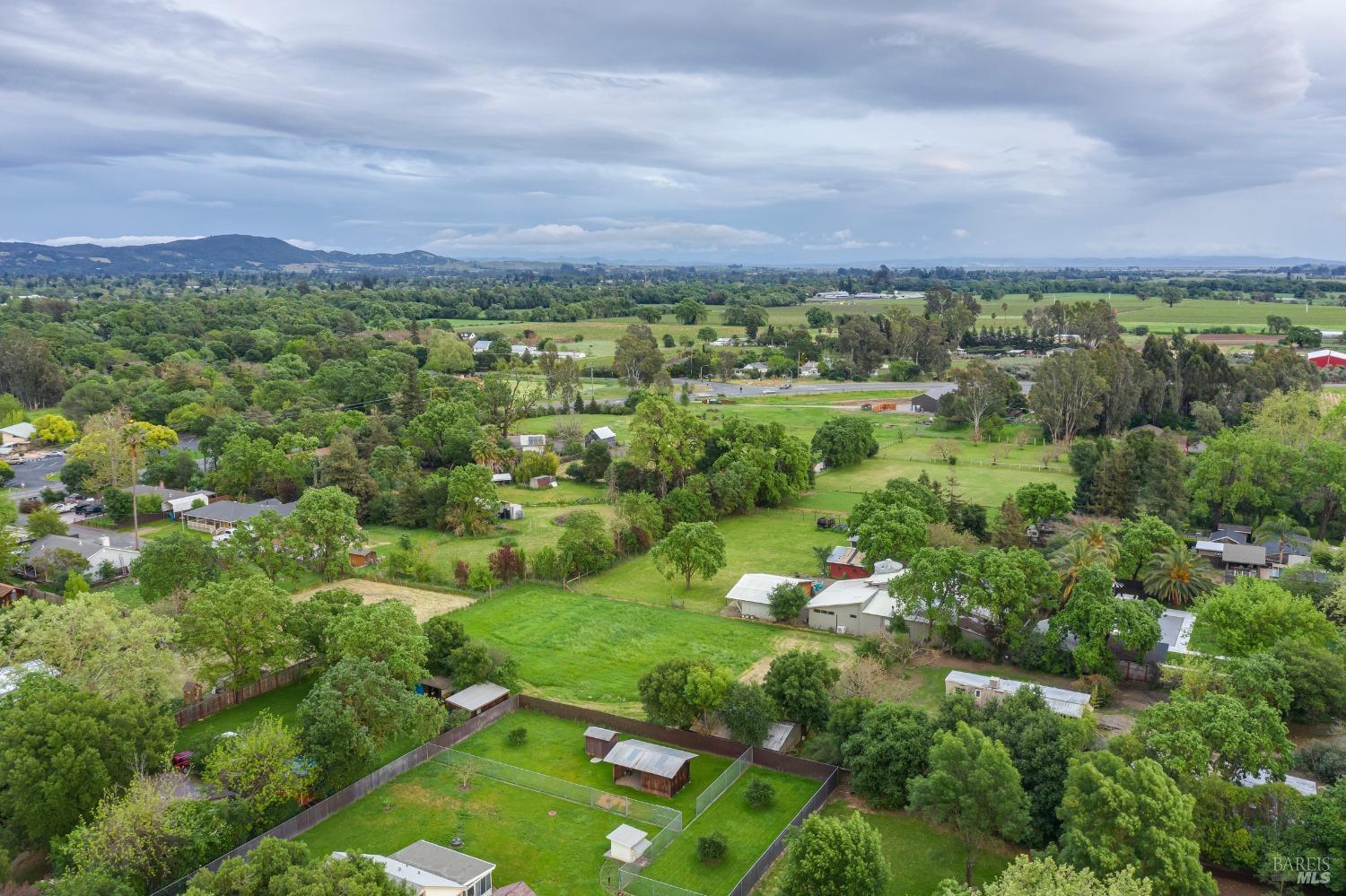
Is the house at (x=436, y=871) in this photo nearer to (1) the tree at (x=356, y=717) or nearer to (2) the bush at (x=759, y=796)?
(1) the tree at (x=356, y=717)

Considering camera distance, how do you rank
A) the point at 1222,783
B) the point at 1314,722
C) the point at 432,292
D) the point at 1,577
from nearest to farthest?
the point at 1222,783
the point at 1314,722
the point at 1,577
the point at 432,292

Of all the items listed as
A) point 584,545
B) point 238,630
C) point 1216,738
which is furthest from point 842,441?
point 238,630

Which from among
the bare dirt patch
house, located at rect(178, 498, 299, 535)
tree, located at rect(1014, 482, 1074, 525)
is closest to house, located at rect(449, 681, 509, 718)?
the bare dirt patch

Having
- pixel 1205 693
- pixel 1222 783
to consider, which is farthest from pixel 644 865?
pixel 1205 693

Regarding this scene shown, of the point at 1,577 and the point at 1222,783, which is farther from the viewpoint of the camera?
the point at 1,577

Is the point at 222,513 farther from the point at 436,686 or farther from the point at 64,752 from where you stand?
the point at 64,752

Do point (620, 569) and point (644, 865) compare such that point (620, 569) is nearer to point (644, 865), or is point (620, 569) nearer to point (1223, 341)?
point (644, 865)
